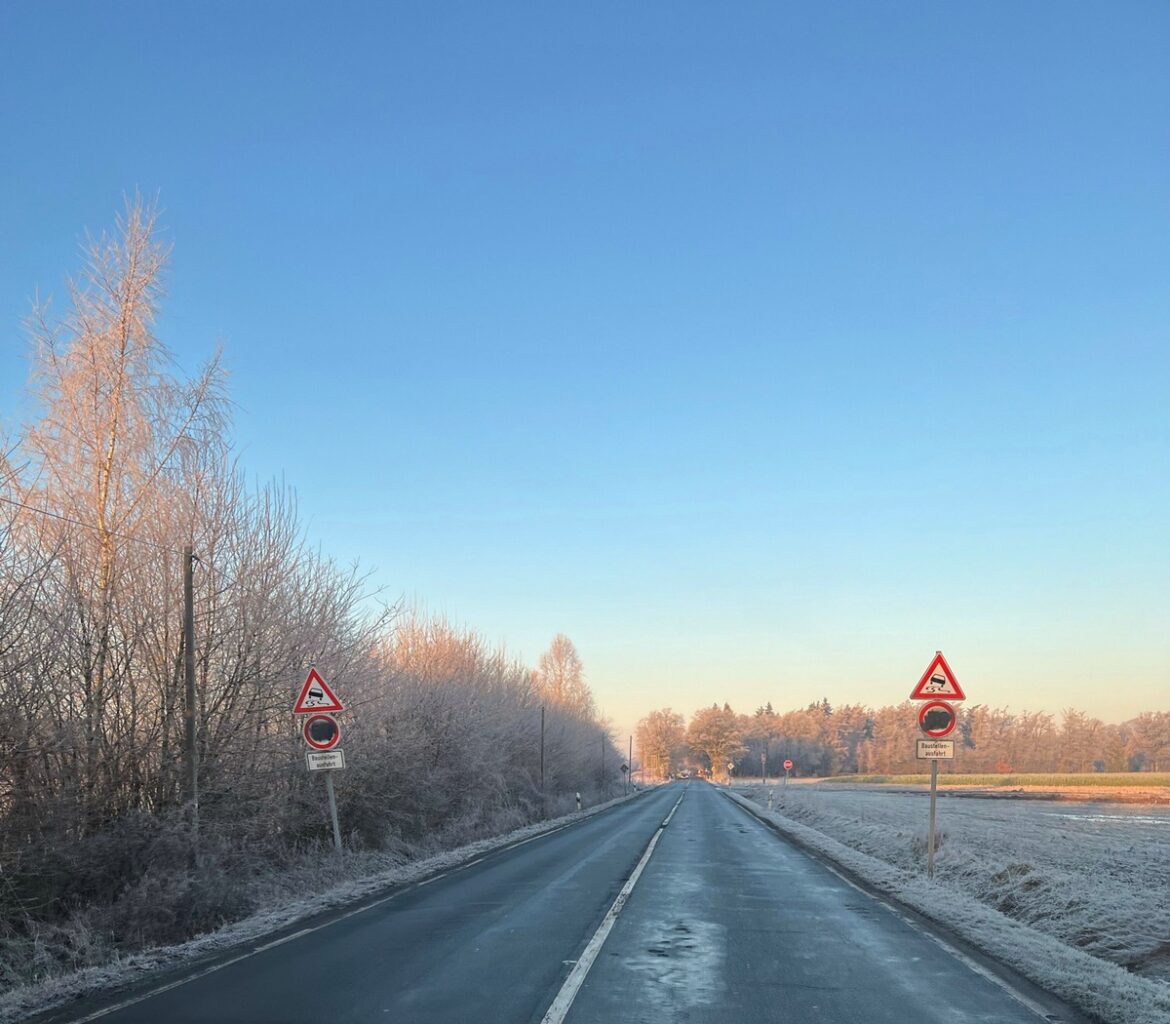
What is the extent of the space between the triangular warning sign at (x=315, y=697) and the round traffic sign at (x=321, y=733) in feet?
1.41

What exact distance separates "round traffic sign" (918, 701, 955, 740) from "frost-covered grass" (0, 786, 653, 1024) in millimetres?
8787

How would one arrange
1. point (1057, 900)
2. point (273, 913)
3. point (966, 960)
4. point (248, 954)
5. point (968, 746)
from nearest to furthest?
point (966, 960) → point (248, 954) → point (1057, 900) → point (273, 913) → point (968, 746)

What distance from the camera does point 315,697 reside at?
14711 mm

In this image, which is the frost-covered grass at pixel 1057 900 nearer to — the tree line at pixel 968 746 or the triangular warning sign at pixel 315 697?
the triangular warning sign at pixel 315 697

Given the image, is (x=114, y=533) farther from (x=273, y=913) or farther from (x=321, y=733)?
(x=273, y=913)

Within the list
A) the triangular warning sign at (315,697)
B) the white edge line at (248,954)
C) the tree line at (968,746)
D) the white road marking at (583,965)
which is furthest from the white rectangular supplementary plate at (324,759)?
the tree line at (968,746)

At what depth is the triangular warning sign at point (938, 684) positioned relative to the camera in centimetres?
1480

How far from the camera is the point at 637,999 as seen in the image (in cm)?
738

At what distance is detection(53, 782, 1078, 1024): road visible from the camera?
23.2 ft

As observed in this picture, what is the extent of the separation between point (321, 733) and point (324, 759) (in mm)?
424

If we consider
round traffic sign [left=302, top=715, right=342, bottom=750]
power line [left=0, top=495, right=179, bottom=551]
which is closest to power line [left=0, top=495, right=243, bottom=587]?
power line [left=0, top=495, right=179, bottom=551]

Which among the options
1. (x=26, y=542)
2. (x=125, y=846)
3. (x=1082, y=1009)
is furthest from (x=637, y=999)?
(x=26, y=542)

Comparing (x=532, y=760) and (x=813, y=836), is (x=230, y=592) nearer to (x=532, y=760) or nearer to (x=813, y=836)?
(x=813, y=836)

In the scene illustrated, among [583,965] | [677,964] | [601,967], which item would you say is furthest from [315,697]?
[677,964]
